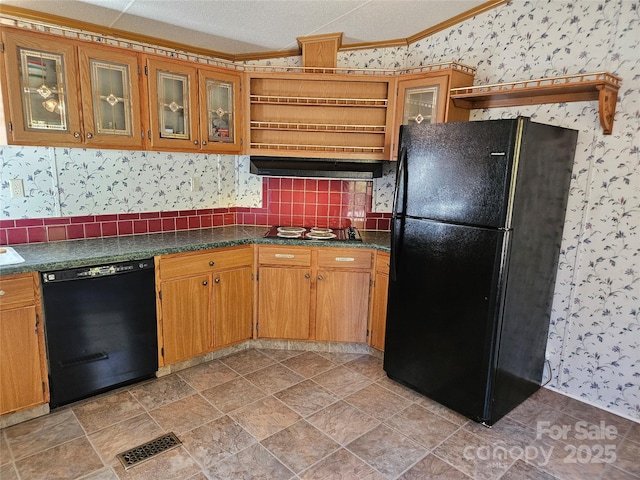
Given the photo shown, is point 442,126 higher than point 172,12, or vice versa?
point 172,12

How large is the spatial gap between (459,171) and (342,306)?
1.38 m

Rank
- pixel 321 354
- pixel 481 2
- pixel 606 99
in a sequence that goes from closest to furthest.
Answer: pixel 606 99 → pixel 481 2 → pixel 321 354

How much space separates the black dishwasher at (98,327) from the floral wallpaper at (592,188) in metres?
2.66

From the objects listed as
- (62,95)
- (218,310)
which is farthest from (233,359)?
(62,95)

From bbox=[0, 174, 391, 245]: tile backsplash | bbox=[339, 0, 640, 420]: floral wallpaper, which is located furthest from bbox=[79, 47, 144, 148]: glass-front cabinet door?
bbox=[339, 0, 640, 420]: floral wallpaper

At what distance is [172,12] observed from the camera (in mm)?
2453

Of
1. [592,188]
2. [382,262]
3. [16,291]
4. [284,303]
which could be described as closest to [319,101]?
[382,262]

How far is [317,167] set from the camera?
321 centimetres

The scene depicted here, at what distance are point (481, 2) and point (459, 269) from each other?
72.2 inches

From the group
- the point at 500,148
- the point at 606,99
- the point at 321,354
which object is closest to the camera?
the point at 500,148

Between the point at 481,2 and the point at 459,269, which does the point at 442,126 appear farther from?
the point at 481,2

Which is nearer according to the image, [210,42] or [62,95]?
[62,95]

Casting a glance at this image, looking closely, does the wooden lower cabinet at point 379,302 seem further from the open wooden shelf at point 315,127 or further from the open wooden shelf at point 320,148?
the open wooden shelf at point 315,127

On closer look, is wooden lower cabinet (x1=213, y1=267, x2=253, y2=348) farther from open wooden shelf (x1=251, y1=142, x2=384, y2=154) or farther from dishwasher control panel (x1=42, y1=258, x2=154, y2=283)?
open wooden shelf (x1=251, y1=142, x2=384, y2=154)
